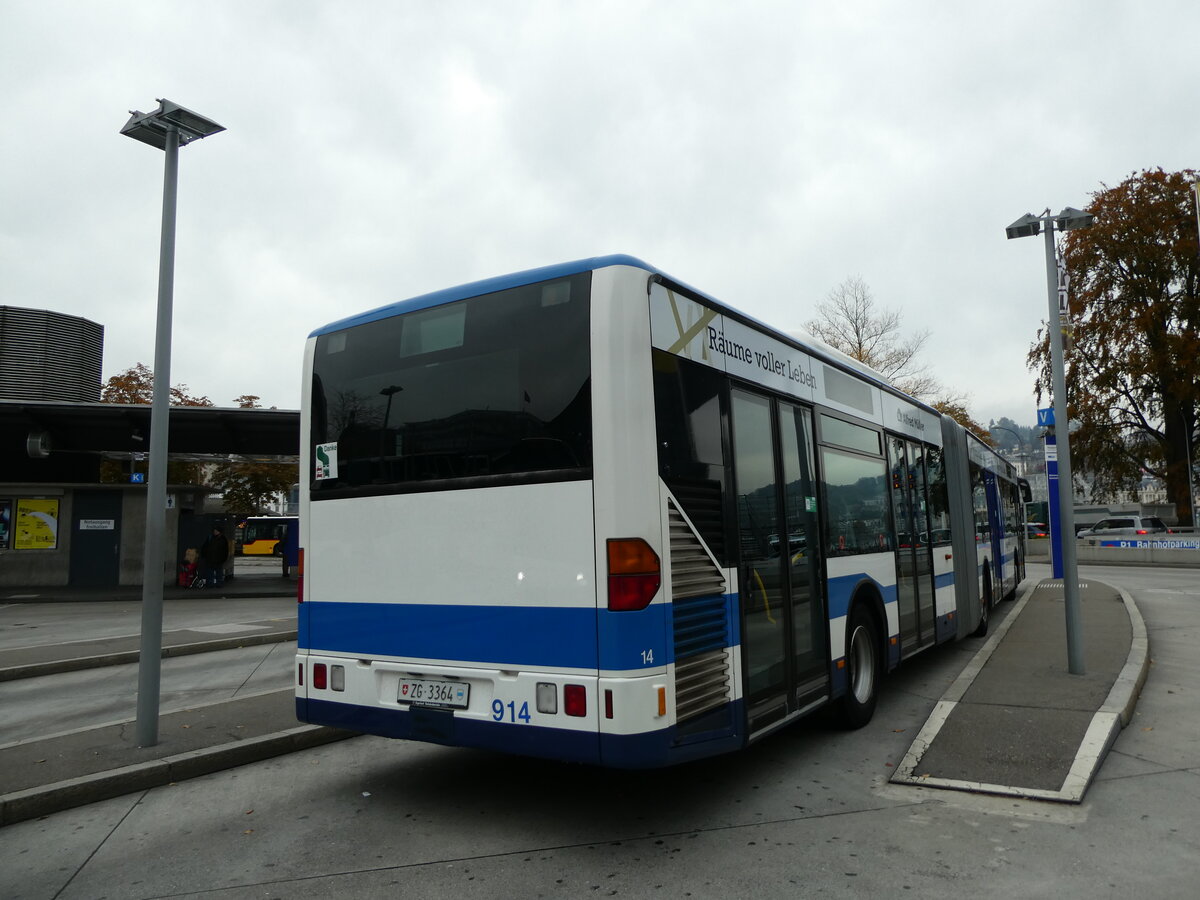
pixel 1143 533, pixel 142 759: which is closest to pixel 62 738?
pixel 142 759

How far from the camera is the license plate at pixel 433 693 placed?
4.74 meters

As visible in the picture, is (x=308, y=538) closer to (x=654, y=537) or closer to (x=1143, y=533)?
(x=654, y=537)

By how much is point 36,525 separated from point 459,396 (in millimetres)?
23802

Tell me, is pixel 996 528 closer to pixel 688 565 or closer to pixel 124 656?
pixel 688 565

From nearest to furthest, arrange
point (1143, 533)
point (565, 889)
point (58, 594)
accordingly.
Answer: point (565, 889) → point (58, 594) → point (1143, 533)

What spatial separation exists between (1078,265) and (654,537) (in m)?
40.8

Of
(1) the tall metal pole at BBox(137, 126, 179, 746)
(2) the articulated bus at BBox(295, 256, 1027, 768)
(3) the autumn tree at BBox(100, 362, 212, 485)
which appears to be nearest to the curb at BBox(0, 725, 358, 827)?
(1) the tall metal pole at BBox(137, 126, 179, 746)

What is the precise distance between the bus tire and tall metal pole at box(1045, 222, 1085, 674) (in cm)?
240

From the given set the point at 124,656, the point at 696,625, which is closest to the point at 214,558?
the point at 124,656

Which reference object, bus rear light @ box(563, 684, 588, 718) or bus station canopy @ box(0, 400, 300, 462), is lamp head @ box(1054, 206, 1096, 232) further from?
bus station canopy @ box(0, 400, 300, 462)

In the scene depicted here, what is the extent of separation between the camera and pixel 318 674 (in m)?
5.39

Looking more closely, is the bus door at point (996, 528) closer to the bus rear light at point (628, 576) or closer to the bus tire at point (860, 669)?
the bus tire at point (860, 669)

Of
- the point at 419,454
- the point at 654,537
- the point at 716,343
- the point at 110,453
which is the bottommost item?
the point at 654,537

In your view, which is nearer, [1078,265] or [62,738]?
[62,738]
